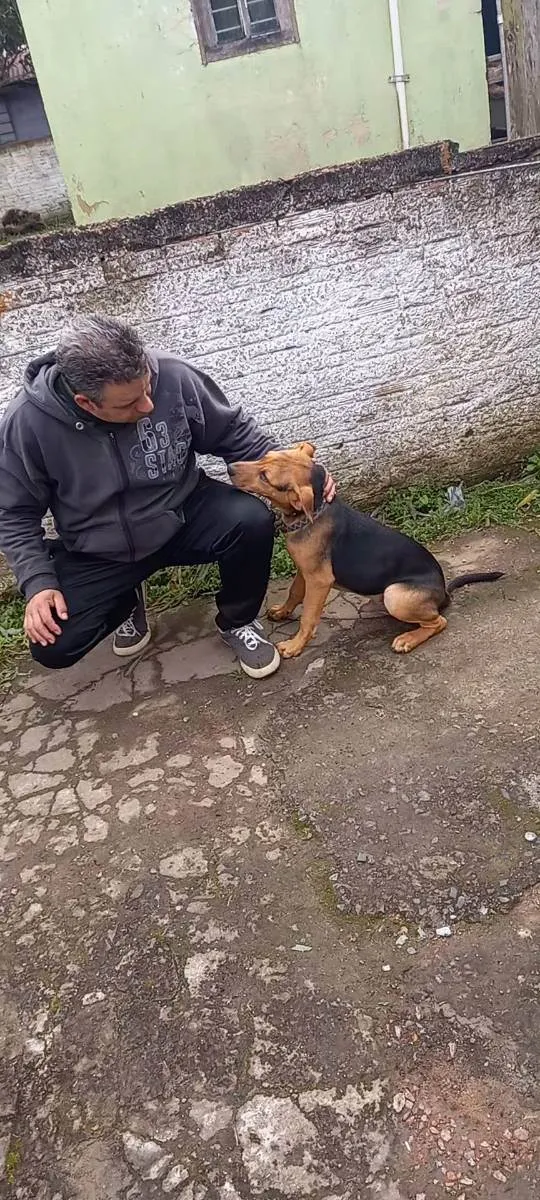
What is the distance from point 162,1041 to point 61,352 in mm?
2165

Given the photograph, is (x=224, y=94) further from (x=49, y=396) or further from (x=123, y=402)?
(x=123, y=402)

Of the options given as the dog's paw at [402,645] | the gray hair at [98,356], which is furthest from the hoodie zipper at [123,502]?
the dog's paw at [402,645]

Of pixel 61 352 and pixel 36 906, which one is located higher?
pixel 61 352

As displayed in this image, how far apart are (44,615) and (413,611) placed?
1.48 meters

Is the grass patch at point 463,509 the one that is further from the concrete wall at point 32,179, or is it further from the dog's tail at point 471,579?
the concrete wall at point 32,179

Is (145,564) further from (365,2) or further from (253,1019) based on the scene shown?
(365,2)

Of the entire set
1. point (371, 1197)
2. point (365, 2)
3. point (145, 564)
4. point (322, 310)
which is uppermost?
point (365, 2)

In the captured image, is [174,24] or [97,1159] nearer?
[97,1159]

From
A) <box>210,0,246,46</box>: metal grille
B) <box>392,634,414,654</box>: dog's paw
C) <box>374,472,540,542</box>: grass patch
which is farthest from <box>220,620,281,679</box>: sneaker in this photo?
<box>210,0,246,46</box>: metal grille

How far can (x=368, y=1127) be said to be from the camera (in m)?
1.86

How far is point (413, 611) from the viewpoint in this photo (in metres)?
3.38

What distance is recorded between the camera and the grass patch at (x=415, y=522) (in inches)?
165

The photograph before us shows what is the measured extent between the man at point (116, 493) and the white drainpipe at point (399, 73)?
21.3ft

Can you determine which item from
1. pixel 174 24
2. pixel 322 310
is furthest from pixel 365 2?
pixel 322 310
